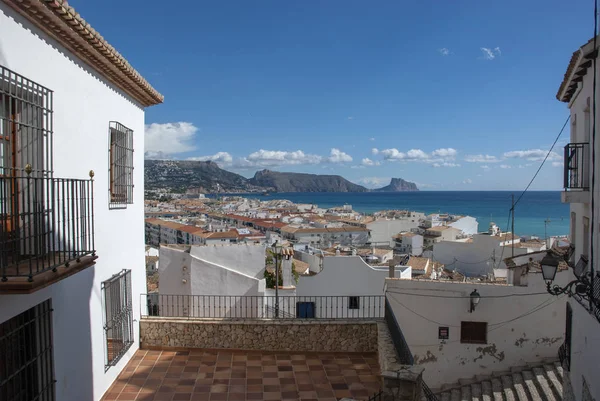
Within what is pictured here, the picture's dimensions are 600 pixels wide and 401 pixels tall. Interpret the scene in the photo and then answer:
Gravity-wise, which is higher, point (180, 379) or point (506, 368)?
point (180, 379)

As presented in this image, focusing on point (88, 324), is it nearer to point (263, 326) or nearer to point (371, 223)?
point (263, 326)

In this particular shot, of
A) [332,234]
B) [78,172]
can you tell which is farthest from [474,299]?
[332,234]

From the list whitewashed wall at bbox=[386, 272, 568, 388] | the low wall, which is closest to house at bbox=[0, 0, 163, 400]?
the low wall

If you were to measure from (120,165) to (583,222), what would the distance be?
8.48 meters

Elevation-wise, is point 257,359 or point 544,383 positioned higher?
point 257,359

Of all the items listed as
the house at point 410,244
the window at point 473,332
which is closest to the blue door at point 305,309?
the window at point 473,332

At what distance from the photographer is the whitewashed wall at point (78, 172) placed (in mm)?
4586

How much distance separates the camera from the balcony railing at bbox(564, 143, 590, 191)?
7.90m

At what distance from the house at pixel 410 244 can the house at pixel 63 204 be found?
146 ft

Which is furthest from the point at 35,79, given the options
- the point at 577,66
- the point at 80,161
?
the point at 577,66

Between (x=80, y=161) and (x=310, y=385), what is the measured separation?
4.96 m

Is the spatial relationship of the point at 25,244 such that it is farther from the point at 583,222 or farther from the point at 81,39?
the point at 583,222

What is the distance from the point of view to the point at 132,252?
840 cm

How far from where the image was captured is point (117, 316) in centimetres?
746
